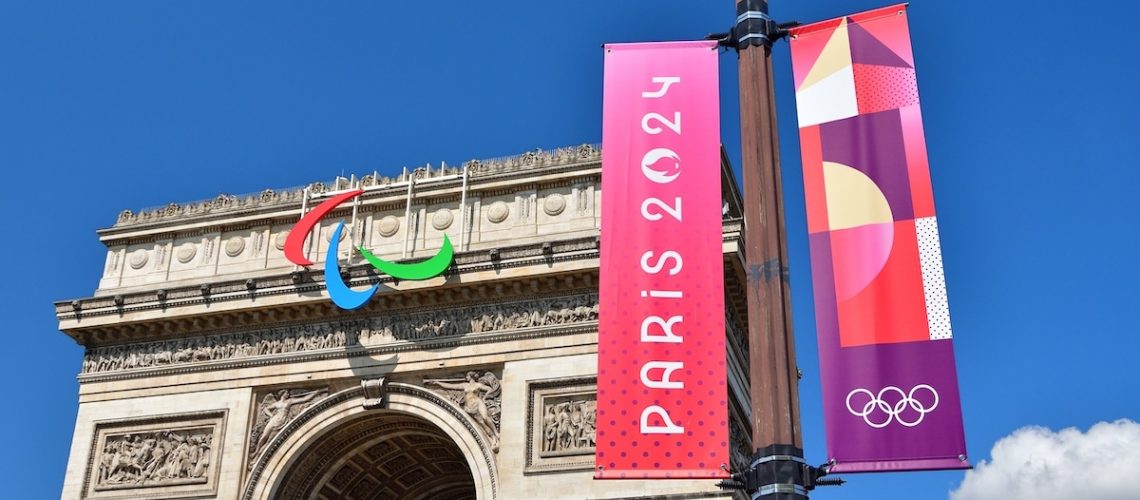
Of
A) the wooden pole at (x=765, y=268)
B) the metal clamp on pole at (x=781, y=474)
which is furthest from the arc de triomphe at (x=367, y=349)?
the metal clamp on pole at (x=781, y=474)

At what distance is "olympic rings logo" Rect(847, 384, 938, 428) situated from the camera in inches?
444

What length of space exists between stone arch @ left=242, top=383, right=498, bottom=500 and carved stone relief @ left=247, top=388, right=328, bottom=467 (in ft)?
0.64

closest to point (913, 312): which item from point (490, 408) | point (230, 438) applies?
point (490, 408)

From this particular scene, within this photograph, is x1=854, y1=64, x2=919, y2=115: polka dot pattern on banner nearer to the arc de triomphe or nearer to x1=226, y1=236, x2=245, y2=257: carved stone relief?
the arc de triomphe

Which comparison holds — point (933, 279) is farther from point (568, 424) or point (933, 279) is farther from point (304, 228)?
point (304, 228)

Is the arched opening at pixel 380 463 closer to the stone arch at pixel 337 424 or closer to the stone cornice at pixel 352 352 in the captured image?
the stone arch at pixel 337 424

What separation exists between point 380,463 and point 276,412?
319 cm

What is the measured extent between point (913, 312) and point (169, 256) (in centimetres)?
2351

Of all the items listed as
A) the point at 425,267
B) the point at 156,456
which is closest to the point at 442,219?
the point at 425,267

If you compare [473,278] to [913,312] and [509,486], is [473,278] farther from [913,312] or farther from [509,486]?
[913,312]

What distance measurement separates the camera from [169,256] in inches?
1227

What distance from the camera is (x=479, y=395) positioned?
27156mm

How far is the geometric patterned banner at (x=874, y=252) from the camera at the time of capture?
446 inches

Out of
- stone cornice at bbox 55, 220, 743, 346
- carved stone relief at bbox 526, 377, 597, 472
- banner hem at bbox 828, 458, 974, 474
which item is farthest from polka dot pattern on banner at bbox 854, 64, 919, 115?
carved stone relief at bbox 526, 377, 597, 472
